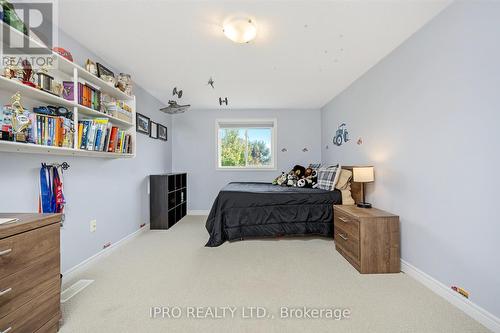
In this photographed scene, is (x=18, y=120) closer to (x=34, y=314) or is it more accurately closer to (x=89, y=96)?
(x=89, y=96)

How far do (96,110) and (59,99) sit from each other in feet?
1.35

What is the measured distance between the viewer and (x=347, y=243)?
228 cm

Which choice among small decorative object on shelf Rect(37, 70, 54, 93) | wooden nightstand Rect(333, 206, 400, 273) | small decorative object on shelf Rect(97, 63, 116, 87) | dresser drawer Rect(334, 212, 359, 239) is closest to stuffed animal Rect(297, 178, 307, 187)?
dresser drawer Rect(334, 212, 359, 239)

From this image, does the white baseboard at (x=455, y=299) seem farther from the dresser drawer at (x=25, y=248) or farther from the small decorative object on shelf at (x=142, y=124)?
the small decorative object on shelf at (x=142, y=124)

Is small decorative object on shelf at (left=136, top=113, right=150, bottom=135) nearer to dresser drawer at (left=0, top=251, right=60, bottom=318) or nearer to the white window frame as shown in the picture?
the white window frame

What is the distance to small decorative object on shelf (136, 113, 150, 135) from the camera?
3156mm

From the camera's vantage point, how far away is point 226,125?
4664 millimetres

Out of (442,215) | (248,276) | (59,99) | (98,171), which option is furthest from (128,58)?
(442,215)

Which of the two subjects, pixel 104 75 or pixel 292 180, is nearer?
pixel 104 75

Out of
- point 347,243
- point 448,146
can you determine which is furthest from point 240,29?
point 347,243

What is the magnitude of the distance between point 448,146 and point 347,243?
1301 millimetres

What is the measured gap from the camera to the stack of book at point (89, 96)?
183 cm

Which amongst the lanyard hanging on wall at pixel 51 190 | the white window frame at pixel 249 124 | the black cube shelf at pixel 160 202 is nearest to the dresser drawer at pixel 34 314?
the lanyard hanging on wall at pixel 51 190

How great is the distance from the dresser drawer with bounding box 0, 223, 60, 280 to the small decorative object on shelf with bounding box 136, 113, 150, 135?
2.20m
